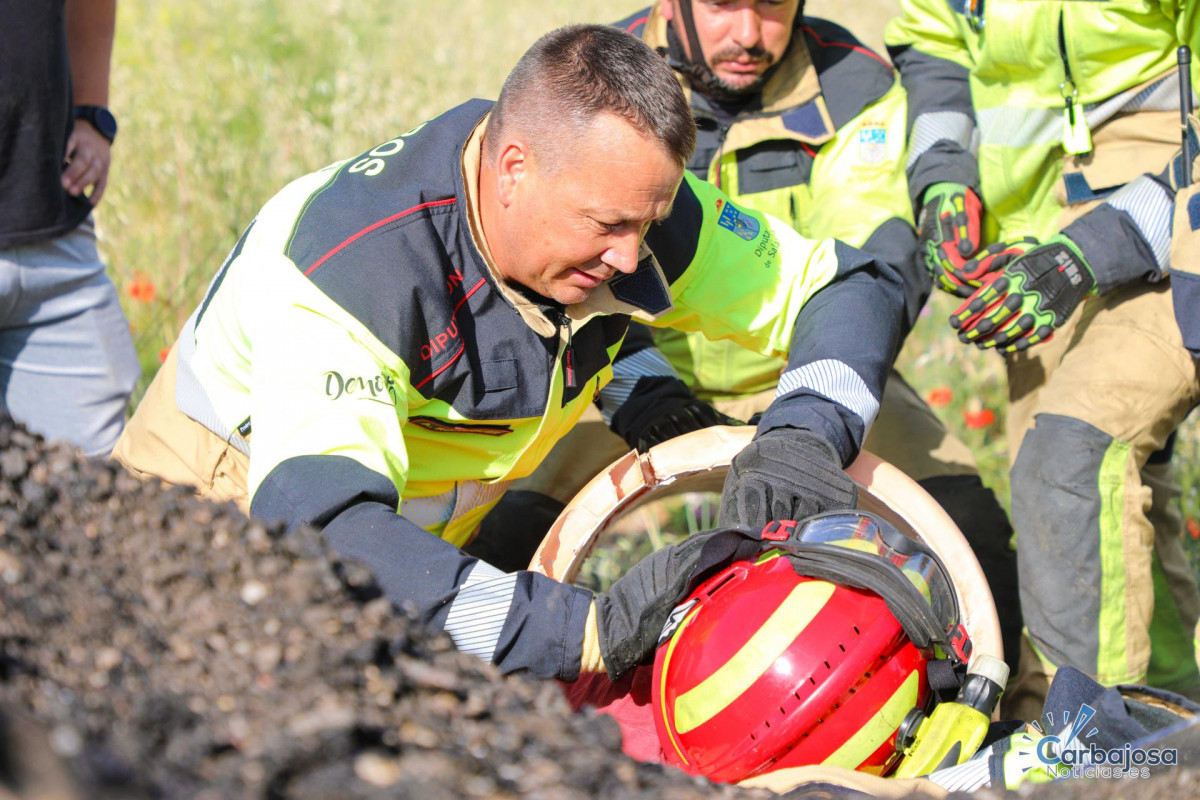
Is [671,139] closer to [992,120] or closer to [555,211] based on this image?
[555,211]

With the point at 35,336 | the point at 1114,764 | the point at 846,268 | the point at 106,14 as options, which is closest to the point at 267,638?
the point at 1114,764

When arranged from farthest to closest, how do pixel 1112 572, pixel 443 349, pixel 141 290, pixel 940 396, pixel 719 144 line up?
pixel 940 396, pixel 141 290, pixel 719 144, pixel 1112 572, pixel 443 349

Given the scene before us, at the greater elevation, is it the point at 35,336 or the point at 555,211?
the point at 555,211

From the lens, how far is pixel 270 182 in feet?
18.4

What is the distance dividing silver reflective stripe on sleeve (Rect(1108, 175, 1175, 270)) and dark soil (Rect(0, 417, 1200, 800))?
2142 mm

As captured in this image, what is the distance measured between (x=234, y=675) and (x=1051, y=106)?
3.09 m

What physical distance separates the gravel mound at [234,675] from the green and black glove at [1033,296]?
2.15m

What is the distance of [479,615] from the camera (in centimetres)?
194

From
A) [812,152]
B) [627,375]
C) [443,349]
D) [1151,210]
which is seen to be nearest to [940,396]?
[812,152]

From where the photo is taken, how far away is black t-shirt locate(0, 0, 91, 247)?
3.02m

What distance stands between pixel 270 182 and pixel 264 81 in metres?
1.34

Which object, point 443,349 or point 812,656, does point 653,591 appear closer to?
point 812,656

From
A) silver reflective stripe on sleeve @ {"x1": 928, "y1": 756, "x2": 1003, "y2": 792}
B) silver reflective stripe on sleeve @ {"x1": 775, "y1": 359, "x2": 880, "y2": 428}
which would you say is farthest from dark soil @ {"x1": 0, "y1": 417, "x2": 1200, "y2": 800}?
silver reflective stripe on sleeve @ {"x1": 775, "y1": 359, "x2": 880, "y2": 428}

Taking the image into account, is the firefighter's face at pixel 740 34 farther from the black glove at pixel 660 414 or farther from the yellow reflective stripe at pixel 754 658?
the yellow reflective stripe at pixel 754 658
